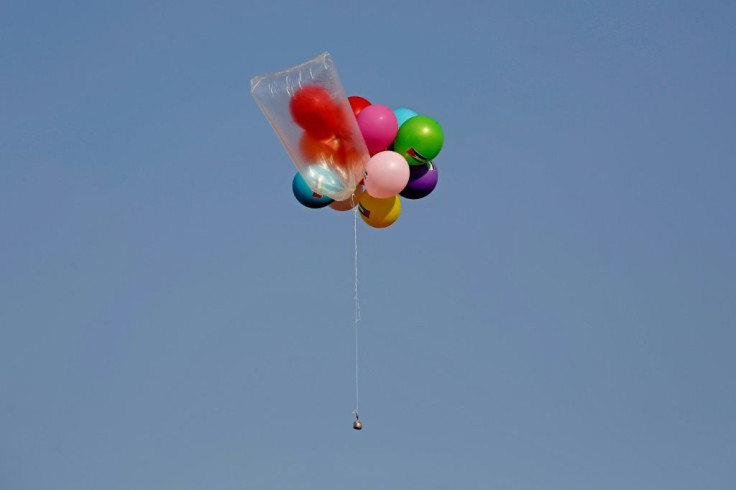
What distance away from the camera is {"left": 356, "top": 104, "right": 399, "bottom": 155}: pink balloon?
22.7 metres

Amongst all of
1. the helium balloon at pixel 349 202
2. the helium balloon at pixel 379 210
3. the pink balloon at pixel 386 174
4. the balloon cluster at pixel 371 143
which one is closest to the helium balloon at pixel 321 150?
the balloon cluster at pixel 371 143

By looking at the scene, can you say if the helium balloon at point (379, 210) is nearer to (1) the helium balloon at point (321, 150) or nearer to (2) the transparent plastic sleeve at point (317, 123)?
(2) the transparent plastic sleeve at point (317, 123)

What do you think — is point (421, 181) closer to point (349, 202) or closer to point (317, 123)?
point (349, 202)

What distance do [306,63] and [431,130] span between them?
2071 mm

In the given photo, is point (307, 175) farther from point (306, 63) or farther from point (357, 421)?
point (357, 421)

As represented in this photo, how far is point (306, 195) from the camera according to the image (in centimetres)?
2353

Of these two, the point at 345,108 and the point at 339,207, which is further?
the point at 339,207

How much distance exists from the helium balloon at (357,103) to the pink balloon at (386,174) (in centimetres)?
80

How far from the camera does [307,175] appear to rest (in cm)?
2294

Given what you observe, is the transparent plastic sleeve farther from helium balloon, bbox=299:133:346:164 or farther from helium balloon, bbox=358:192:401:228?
helium balloon, bbox=358:192:401:228

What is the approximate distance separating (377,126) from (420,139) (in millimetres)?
646

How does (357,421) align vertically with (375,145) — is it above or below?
below

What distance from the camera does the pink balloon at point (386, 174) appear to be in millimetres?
22469

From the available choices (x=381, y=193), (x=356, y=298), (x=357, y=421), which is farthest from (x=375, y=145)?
(x=357, y=421)
